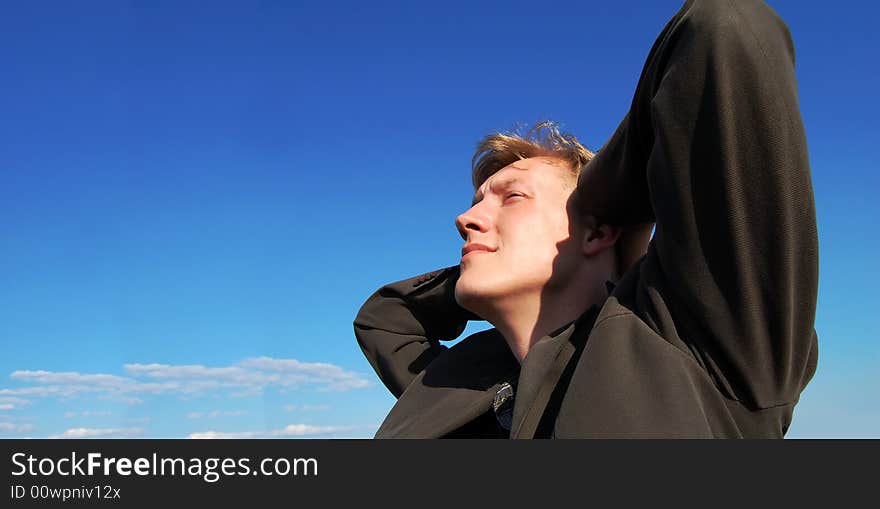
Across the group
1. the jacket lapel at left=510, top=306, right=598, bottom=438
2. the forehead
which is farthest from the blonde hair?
the jacket lapel at left=510, top=306, right=598, bottom=438

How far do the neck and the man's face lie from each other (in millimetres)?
38

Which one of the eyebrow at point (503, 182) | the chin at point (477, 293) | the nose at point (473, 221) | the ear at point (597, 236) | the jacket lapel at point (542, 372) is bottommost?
the jacket lapel at point (542, 372)

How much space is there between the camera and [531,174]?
2268 mm

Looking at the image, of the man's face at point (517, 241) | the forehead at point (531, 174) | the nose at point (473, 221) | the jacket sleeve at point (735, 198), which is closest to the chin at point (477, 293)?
the man's face at point (517, 241)

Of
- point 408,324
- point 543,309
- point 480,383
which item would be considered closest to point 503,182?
point 543,309

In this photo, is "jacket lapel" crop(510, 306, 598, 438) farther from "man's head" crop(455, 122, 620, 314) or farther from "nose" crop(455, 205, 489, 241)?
"nose" crop(455, 205, 489, 241)

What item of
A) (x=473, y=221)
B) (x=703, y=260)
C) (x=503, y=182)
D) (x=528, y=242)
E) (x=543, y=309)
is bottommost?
(x=703, y=260)

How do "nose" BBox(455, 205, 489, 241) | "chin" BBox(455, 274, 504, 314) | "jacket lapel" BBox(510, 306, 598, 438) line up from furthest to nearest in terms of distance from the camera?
"nose" BBox(455, 205, 489, 241)
"chin" BBox(455, 274, 504, 314)
"jacket lapel" BBox(510, 306, 598, 438)

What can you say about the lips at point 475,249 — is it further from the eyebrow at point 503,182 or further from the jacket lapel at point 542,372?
the jacket lapel at point 542,372

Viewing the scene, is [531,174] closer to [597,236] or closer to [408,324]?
[597,236]

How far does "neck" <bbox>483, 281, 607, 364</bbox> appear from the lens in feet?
6.76

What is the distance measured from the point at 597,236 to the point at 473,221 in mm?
398

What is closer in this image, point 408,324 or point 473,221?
point 473,221

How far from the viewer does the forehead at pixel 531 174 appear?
2.25 metres
